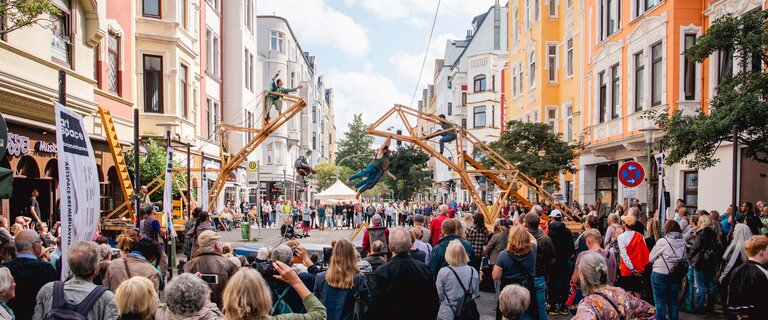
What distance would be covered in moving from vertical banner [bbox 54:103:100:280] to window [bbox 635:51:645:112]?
18.3m

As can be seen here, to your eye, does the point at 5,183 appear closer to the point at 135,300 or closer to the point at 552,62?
the point at 135,300

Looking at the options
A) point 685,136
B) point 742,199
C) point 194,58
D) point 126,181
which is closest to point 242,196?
point 194,58

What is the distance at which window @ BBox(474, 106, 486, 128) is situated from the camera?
5666 centimetres

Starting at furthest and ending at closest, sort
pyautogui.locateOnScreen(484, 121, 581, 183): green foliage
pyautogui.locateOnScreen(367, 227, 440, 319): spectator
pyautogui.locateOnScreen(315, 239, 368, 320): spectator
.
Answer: pyautogui.locateOnScreen(484, 121, 581, 183): green foliage → pyautogui.locateOnScreen(367, 227, 440, 319): spectator → pyautogui.locateOnScreen(315, 239, 368, 320): spectator

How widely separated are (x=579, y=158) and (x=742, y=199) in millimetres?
11432

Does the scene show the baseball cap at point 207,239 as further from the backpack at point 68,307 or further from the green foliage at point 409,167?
the green foliage at point 409,167

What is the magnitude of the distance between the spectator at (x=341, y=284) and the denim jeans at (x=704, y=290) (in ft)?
23.4

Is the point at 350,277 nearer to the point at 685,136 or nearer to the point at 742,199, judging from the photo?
the point at 685,136

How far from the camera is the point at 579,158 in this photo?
28.7 meters

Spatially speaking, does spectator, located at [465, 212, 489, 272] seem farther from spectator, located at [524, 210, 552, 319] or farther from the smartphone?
the smartphone

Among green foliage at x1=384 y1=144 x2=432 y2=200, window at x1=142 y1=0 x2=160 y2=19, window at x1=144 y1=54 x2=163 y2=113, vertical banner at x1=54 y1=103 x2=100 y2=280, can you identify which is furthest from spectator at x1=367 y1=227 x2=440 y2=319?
green foliage at x1=384 y1=144 x2=432 y2=200

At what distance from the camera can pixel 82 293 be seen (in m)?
5.05

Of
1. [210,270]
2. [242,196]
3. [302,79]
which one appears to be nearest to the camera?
[210,270]

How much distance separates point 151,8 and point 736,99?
21.4m
